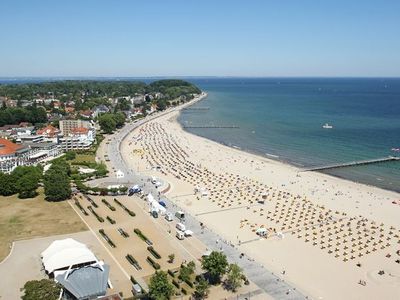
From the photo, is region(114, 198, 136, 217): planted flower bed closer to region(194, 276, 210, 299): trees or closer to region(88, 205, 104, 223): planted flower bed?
region(88, 205, 104, 223): planted flower bed

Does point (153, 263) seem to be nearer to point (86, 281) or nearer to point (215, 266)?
point (215, 266)

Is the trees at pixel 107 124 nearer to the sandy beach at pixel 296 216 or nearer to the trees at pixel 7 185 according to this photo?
the sandy beach at pixel 296 216

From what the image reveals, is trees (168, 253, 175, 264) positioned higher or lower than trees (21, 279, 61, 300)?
lower

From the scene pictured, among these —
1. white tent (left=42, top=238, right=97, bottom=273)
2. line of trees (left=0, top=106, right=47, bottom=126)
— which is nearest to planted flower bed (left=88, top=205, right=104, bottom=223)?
white tent (left=42, top=238, right=97, bottom=273)

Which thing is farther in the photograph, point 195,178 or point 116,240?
point 195,178

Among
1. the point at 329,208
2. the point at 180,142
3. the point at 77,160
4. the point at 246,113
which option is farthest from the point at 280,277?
the point at 246,113

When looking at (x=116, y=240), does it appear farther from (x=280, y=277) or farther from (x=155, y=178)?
(x=155, y=178)
